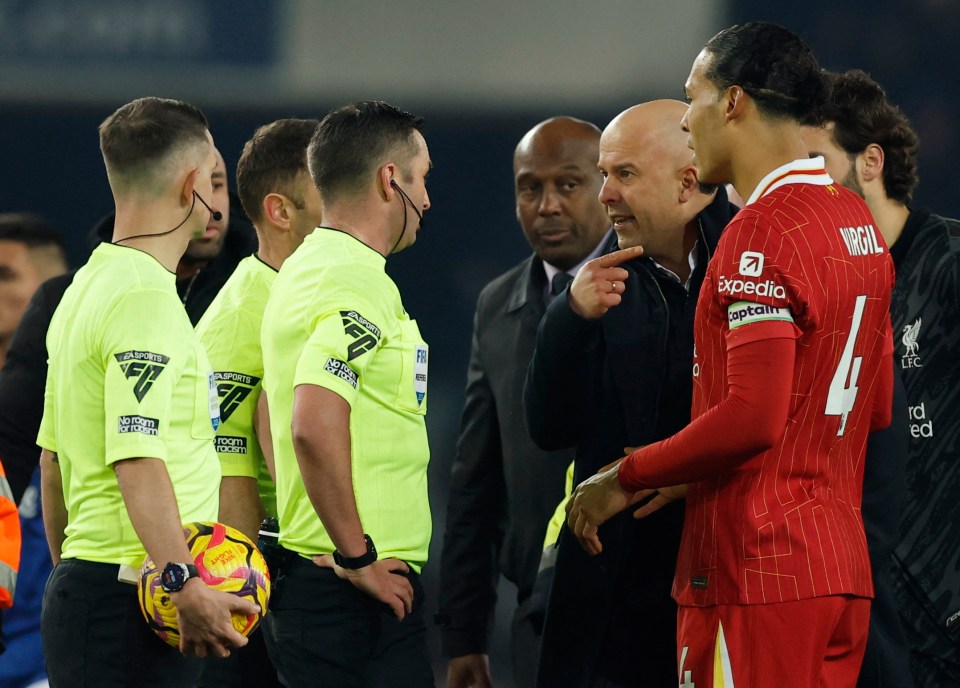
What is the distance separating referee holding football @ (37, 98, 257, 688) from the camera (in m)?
2.64

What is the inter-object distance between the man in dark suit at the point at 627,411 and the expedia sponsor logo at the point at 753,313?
1.64ft

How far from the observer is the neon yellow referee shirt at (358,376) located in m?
2.79

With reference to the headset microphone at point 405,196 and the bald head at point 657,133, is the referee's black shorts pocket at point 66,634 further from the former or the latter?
the bald head at point 657,133

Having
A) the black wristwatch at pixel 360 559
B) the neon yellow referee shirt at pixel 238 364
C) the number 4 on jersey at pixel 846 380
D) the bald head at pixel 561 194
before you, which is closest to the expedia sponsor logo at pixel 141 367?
the black wristwatch at pixel 360 559

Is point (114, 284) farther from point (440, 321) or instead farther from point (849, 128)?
point (440, 321)

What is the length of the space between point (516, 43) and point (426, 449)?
8255mm

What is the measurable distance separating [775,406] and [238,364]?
156cm

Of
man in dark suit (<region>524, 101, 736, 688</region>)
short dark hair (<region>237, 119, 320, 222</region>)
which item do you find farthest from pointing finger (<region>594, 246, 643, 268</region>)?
short dark hair (<region>237, 119, 320, 222</region>)

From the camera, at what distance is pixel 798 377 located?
234 cm

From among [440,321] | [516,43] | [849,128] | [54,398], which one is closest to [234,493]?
[54,398]

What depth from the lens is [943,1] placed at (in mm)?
10742

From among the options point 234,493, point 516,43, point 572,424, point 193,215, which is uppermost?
point 516,43

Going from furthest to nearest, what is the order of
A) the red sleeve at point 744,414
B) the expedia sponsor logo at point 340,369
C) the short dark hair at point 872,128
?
the short dark hair at point 872,128 < the expedia sponsor logo at point 340,369 < the red sleeve at point 744,414

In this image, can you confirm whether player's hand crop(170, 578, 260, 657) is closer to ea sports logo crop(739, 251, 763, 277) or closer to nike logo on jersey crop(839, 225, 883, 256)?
ea sports logo crop(739, 251, 763, 277)
